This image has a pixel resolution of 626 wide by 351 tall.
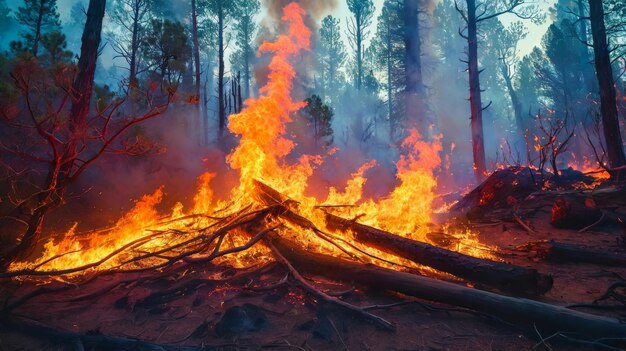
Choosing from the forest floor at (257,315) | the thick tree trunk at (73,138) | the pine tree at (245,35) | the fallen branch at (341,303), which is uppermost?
the pine tree at (245,35)

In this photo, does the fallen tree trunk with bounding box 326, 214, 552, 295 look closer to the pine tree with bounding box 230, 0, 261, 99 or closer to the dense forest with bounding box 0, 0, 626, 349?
the dense forest with bounding box 0, 0, 626, 349

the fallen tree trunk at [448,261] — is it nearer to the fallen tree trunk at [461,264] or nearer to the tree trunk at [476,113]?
the fallen tree trunk at [461,264]

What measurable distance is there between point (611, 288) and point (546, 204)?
570 centimetres

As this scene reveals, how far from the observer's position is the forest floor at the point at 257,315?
3.24 metres

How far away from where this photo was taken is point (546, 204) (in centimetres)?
872

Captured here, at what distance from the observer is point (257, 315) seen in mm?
3824

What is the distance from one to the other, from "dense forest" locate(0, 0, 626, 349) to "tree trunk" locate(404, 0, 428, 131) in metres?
0.08

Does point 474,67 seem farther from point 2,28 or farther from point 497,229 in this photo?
point 2,28

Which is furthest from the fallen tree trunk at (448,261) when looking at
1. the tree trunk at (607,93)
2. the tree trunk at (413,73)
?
the tree trunk at (413,73)

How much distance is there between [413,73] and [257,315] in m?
21.2

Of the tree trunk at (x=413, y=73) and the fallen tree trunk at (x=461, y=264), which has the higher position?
the tree trunk at (x=413, y=73)

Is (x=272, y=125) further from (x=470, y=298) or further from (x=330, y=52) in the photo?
(x=330, y=52)

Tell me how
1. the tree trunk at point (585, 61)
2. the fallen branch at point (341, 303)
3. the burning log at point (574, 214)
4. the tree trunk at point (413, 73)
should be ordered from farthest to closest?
the tree trunk at point (585, 61), the tree trunk at point (413, 73), the burning log at point (574, 214), the fallen branch at point (341, 303)

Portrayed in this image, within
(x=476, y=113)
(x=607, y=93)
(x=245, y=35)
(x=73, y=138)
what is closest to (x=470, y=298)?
(x=73, y=138)
